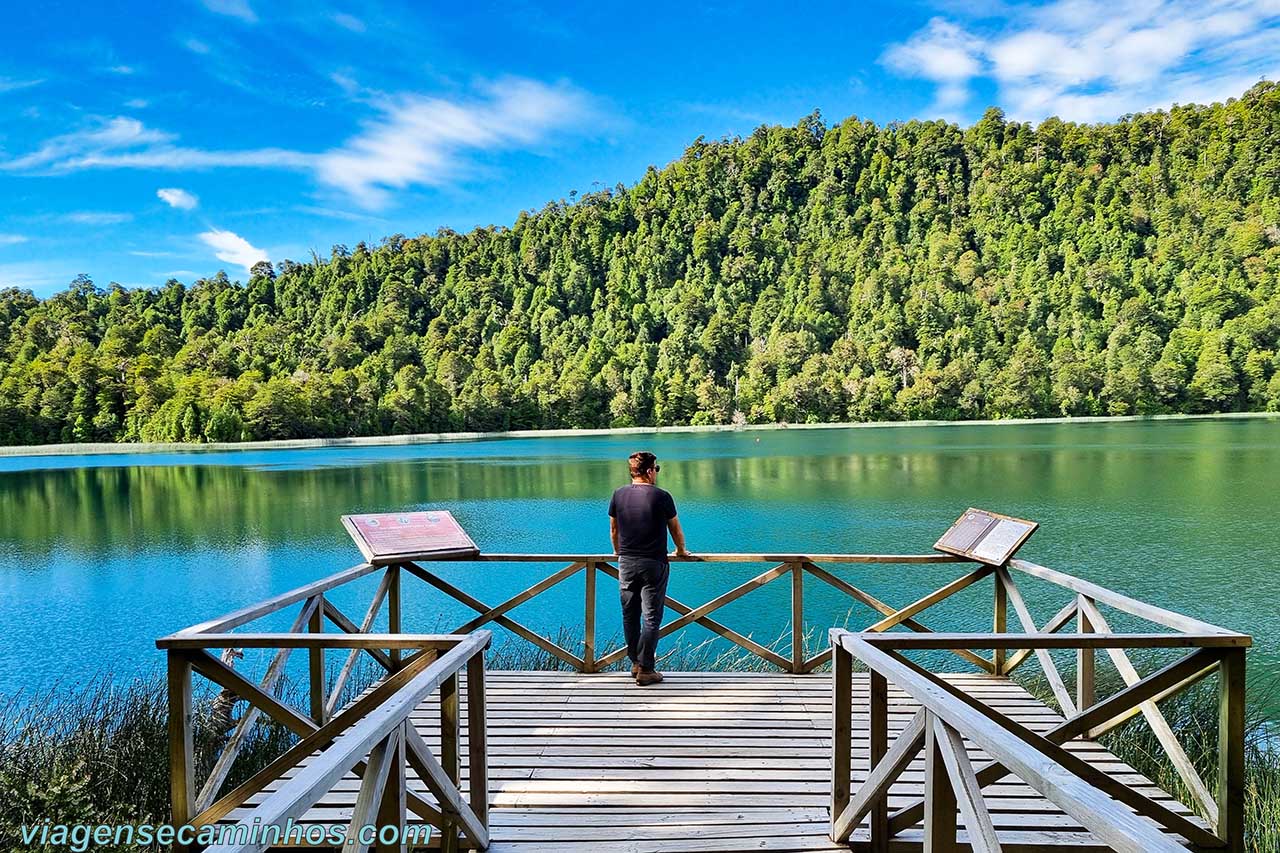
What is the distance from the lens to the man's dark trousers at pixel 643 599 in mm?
5082

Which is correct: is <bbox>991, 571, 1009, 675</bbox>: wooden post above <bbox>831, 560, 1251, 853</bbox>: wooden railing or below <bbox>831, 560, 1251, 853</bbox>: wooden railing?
below

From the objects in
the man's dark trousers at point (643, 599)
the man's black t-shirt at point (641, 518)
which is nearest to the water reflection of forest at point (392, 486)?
the man's dark trousers at point (643, 599)

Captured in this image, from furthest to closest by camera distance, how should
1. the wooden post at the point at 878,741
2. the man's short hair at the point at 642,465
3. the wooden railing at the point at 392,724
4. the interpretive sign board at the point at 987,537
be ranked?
the interpretive sign board at the point at 987,537 → the man's short hair at the point at 642,465 → the wooden post at the point at 878,741 → the wooden railing at the point at 392,724

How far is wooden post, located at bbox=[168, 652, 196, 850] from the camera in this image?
3158 millimetres

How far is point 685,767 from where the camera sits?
13.3 feet

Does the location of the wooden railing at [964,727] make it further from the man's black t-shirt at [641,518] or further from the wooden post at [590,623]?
the wooden post at [590,623]

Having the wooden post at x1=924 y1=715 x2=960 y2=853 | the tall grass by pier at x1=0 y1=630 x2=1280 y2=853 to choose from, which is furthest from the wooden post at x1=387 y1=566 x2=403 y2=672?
the wooden post at x1=924 y1=715 x2=960 y2=853

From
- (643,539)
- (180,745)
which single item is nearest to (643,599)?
(643,539)

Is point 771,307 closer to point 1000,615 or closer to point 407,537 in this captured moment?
point 1000,615

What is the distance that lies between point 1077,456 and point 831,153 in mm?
122781

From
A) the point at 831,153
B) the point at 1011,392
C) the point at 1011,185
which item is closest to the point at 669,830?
the point at 1011,392

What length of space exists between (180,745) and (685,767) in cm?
240

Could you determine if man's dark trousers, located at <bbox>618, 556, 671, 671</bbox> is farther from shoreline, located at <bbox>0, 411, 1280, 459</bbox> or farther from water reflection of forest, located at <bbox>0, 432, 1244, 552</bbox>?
shoreline, located at <bbox>0, 411, 1280, 459</bbox>

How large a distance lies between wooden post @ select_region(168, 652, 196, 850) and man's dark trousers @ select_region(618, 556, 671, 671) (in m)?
2.59
